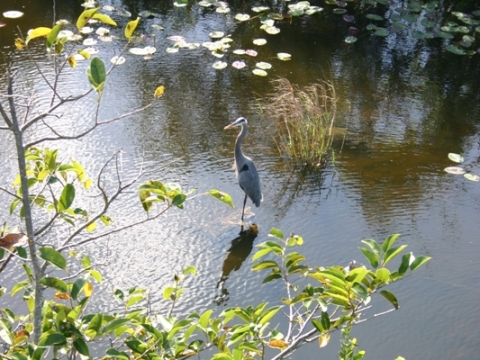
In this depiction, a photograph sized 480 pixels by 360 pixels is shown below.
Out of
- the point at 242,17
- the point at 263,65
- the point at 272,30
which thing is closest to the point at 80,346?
the point at 263,65

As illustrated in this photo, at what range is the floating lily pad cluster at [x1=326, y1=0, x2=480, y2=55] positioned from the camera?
10.5 meters

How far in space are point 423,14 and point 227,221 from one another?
742cm

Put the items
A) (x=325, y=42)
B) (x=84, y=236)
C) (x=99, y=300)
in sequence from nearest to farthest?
(x=99, y=300) < (x=84, y=236) < (x=325, y=42)

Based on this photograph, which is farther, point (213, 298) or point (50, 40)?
point (213, 298)

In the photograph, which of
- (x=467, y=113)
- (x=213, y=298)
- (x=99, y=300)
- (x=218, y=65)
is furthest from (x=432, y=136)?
(x=99, y=300)

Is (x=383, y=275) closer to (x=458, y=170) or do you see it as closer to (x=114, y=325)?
(x=114, y=325)

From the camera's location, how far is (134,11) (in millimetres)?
10516

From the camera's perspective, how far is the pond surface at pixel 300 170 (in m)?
5.29

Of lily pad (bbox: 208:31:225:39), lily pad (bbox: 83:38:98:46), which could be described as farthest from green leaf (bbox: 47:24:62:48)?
lily pad (bbox: 208:31:225:39)

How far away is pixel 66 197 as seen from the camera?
Result: 2.39 metres

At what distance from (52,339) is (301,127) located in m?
5.44

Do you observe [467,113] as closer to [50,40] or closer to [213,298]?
[213,298]

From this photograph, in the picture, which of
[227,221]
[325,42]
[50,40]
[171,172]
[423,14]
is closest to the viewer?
[50,40]

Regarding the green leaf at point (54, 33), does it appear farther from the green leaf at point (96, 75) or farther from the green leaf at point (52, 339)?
the green leaf at point (52, 339)
